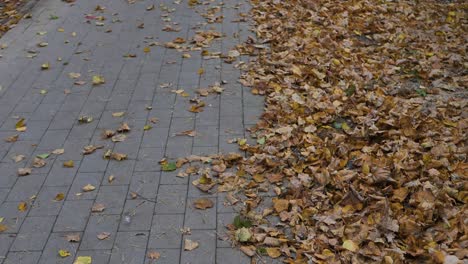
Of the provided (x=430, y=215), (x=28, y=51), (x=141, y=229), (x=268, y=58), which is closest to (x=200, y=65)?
(x=268, y=58)

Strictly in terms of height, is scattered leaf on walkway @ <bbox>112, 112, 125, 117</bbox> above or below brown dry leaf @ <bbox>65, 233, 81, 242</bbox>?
above

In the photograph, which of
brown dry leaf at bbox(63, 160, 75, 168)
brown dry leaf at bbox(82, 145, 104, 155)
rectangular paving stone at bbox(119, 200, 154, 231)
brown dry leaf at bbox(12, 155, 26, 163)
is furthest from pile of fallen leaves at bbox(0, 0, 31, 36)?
rectangular paving stone at bbox(119, 200, 154, 231)

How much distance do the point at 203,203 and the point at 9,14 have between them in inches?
228

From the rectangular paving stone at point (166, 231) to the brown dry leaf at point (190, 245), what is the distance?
5 centimetres

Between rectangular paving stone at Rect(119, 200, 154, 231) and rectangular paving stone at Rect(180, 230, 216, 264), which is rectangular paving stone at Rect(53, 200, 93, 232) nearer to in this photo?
rectangular paving stone at Rect(119, 200, 154, 231)

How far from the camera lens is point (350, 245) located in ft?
10.5

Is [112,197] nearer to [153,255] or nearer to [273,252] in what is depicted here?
[153,255]

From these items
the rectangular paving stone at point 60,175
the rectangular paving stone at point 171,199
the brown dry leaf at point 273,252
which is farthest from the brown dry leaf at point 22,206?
the brown dry leaf at point 273,252

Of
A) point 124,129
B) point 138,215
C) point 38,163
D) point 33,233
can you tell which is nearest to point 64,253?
point 33,233

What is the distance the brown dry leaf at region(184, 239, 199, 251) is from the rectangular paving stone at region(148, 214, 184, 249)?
49 millimetres

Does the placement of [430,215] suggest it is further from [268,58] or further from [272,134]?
[268,58]

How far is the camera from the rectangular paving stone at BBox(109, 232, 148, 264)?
10.7 ft

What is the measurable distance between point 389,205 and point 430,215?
0.28m

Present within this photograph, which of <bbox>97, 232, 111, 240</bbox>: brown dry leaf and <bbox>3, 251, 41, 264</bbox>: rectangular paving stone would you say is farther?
<bbox>97, 232, 111, 240</bbox>: brown dry leaf
